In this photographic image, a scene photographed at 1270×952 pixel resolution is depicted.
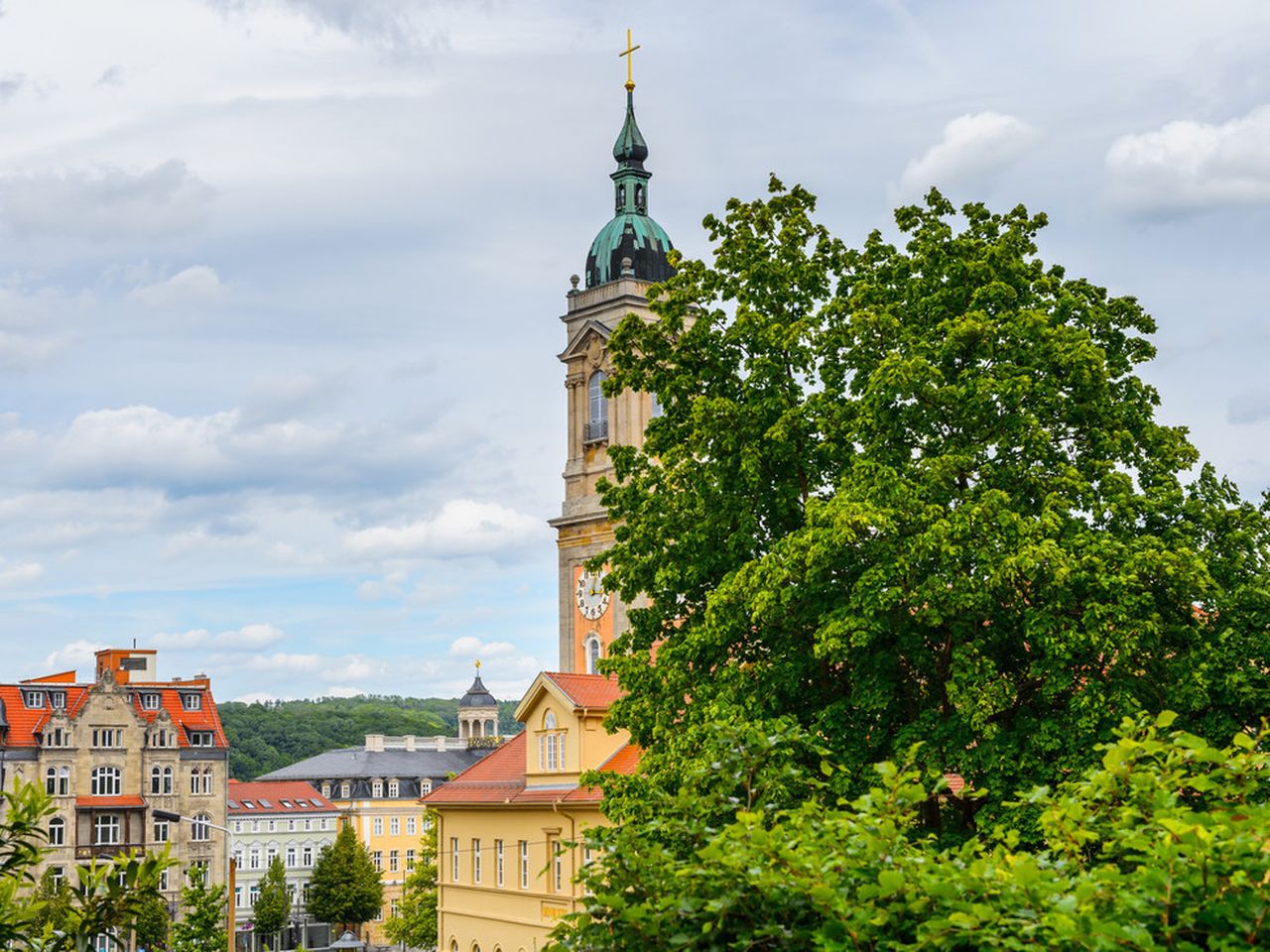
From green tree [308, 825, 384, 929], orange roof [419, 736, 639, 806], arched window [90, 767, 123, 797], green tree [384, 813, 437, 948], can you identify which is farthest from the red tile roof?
orange roof [419, 736, 639, 806]

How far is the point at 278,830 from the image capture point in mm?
112312

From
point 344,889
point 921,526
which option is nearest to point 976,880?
point 921,526

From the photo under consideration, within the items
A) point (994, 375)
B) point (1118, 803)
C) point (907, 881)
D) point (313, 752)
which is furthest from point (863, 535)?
point (313, 752)

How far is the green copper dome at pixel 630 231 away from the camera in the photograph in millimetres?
62875

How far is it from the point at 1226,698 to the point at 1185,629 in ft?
3.82

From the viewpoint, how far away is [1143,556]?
2036cm

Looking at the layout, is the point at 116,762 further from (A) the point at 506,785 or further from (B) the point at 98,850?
(A) the point at 506,785

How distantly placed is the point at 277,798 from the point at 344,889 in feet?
65.2

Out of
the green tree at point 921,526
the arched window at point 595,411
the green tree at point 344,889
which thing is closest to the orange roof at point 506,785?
the green tree at point 921,526

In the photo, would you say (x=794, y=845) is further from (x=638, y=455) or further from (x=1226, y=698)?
(x=638, y=455)

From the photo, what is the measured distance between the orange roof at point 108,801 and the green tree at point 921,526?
5991 cm

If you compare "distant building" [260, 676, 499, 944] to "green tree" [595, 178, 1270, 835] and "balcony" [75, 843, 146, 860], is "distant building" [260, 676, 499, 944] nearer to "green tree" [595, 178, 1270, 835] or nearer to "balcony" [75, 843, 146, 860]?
"balcony" [75, 843, 146, 860]

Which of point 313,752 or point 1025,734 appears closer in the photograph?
point 1025,734

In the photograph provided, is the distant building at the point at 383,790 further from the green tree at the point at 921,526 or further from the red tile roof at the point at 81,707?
the green tree at the point at 921,526
